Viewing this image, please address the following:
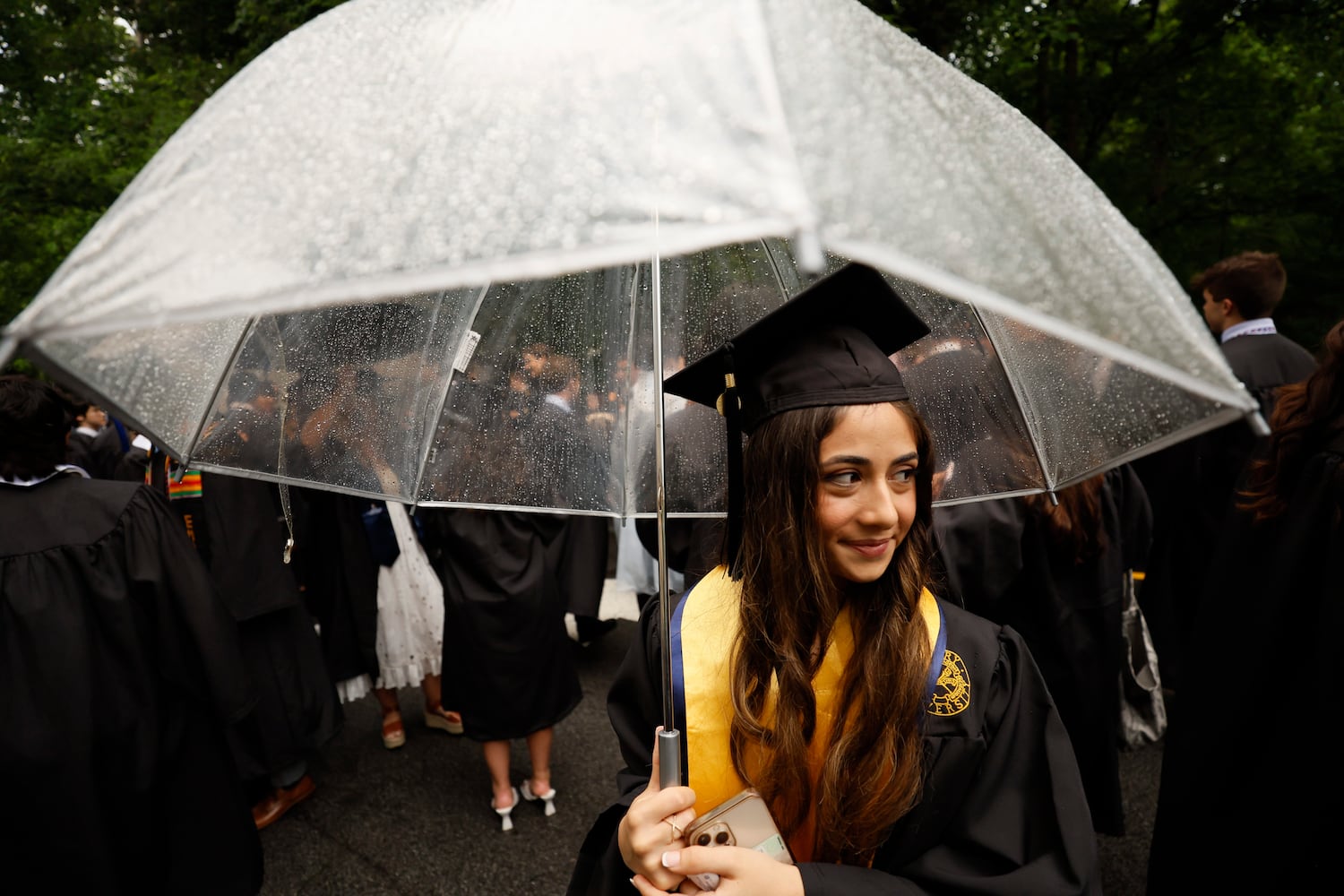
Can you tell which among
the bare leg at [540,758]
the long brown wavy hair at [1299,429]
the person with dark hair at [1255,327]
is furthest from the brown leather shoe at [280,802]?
the person with dark hair at [1255,327]

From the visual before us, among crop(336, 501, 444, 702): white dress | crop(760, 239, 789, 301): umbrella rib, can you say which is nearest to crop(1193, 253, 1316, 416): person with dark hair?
crop(760, 239, 789, 301): umbrella rib

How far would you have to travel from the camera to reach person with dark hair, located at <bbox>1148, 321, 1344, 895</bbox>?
214 centimetres

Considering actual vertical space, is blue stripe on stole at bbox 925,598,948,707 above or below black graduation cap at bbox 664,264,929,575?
below

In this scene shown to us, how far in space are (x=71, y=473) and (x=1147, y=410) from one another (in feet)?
10.7

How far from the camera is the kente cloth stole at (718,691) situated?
1.37 metres

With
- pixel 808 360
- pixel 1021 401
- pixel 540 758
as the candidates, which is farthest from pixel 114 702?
pixel 1021 401

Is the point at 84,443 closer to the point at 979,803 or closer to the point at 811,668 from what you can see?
the point at 811,668

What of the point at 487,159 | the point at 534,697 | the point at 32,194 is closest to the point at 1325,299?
the point at 534,697

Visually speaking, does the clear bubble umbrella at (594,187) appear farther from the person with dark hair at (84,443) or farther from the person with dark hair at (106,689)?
the person with dark hair at (84,443)

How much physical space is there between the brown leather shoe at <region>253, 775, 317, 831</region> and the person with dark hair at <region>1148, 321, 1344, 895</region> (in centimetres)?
376

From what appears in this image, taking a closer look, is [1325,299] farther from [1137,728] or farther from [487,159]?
[487,159]

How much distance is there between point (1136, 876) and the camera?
327 cm

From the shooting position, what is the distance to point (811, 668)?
4.61ft

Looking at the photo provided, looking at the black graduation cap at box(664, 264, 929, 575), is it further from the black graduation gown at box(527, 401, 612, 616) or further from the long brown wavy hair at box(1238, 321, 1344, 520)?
the long brown wavy hair at box(1238, 321, 1344, 520)
